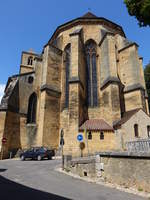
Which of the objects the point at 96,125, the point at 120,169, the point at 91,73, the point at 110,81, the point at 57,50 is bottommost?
the point at 120,169

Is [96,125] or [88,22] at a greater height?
[88,22]

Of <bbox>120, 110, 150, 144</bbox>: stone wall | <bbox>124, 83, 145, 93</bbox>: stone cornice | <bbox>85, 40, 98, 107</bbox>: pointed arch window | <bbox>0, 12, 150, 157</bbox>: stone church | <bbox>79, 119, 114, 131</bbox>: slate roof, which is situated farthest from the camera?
<bbox>85, 40, 98, 107</bbox>: pointed arch window

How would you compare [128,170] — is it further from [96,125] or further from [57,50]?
[57,50]

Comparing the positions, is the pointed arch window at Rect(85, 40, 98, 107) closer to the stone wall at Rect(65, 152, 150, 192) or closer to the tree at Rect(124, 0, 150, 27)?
the stone wall at Rect(65, 152, 150, 192)

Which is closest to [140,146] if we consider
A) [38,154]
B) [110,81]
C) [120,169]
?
[120,169]

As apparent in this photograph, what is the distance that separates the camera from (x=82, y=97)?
1758 centimetres

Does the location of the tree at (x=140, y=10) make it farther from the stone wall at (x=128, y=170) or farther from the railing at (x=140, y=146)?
the stone wall at (x=128, y=170)

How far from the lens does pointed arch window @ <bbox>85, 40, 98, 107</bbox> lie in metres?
19.0

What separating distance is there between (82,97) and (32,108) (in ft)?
23.6

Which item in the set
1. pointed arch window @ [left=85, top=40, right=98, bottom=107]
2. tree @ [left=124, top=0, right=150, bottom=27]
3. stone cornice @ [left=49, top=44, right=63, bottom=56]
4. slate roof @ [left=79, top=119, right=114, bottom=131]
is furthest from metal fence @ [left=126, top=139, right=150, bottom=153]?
stone cornice @ [left=49, top=44, right=63, bottom=56]

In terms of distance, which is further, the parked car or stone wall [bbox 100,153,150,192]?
the parked car

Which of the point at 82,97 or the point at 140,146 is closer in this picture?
A: the point at 140,146

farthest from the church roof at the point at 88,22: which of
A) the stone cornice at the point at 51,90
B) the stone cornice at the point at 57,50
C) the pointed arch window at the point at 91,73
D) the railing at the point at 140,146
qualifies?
the railing at the point at 140,146

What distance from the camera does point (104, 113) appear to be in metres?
17.0
